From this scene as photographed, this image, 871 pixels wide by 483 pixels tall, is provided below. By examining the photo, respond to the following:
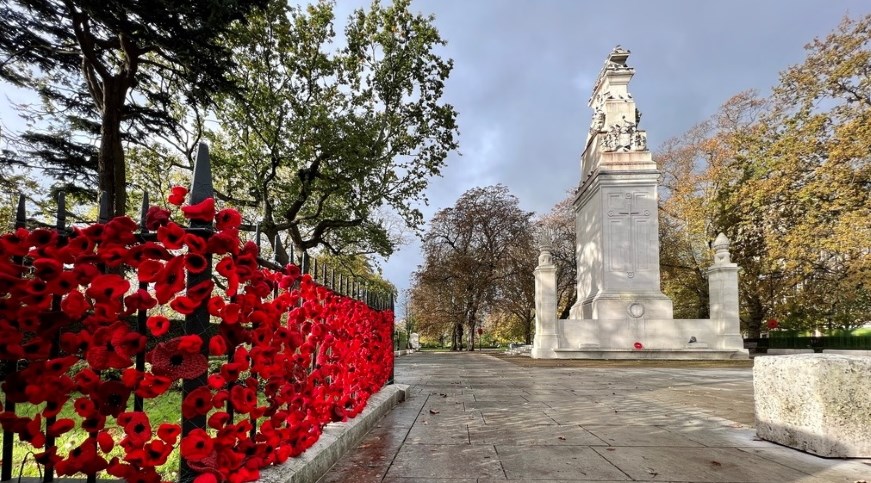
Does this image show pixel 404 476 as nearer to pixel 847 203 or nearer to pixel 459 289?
pixel 847 203

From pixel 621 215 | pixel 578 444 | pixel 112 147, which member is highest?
pixel 621 215

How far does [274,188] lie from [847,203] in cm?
2051

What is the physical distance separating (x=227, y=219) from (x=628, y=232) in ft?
63.6

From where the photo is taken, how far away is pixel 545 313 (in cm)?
1931

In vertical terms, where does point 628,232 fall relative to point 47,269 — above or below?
above

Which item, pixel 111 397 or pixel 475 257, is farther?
pixel 475 257

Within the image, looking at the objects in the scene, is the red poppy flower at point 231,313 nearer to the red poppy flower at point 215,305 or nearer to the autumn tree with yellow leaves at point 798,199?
the red poppy flower at point 215,305

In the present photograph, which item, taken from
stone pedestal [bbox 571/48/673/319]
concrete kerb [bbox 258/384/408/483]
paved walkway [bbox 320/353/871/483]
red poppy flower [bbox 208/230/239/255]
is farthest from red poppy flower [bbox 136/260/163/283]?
stone pedestal [bbox 571/48/673/319]

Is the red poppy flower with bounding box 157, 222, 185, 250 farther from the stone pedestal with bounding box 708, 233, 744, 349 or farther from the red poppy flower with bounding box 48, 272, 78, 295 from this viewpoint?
the stone pedestal with bounding box 708, 233, 744, 349

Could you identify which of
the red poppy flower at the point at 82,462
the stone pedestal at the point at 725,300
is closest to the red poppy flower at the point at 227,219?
the red poppy flower at the point at 82,462

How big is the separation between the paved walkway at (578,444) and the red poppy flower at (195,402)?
4.96 ft

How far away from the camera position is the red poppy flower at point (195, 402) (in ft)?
6.96

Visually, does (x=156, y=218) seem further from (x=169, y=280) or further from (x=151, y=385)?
(x=151, y=385)

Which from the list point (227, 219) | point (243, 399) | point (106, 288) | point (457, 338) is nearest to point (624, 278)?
point (243, 399)
